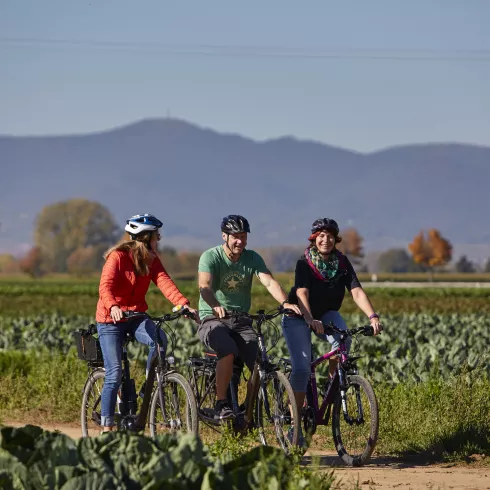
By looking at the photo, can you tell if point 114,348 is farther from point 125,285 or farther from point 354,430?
point 354,430

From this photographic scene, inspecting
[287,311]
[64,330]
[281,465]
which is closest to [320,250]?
[287,311]

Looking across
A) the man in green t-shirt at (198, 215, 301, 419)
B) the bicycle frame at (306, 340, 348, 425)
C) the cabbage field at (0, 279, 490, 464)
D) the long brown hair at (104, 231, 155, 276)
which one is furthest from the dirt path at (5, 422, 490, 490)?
the long brown hair at (104, 231, 155, 276)

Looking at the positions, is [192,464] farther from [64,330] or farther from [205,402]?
[64,330]

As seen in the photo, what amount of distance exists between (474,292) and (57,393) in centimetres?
5061

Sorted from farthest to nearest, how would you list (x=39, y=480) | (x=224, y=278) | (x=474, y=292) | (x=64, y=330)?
1. (x=474, y=292)
2. (x=64, y=330)
3. (x=224, y=278)
4. (x=39, y=480)

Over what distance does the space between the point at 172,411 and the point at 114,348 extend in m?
0.66

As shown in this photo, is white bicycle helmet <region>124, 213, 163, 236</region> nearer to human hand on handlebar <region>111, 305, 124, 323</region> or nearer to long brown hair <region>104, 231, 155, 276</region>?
long brown hair <region>104, 231, 155, 276</region>

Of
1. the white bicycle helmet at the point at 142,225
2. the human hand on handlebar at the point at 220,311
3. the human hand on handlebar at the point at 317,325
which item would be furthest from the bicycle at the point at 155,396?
the human hand on handlebar at the point at 317,325

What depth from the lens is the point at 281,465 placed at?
235 inches

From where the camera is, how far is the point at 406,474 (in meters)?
9.17

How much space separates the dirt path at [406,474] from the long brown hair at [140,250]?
1892 mm

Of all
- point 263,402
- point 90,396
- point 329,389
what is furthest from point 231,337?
point 90,396

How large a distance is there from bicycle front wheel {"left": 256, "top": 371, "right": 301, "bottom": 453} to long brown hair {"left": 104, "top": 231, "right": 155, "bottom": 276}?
129 cm

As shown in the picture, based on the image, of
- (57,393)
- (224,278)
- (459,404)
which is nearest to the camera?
(224,278)
